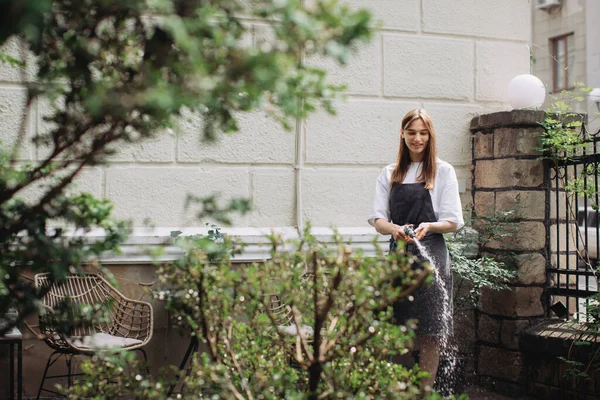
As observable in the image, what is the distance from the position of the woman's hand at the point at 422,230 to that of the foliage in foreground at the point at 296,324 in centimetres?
165

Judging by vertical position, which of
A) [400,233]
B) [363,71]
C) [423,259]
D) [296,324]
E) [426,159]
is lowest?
[296,324]

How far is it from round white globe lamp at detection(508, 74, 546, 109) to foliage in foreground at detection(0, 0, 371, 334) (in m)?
3.97

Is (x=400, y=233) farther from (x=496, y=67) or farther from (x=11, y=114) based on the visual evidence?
(x=11, y=114)

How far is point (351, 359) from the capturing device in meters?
2.43

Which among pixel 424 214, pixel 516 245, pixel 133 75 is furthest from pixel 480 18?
pixel 133 75

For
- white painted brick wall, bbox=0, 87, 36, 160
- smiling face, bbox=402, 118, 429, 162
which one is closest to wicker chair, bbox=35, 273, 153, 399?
white painted brick wall, bbox=0, 87, 36, 160

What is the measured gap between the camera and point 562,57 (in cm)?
2178

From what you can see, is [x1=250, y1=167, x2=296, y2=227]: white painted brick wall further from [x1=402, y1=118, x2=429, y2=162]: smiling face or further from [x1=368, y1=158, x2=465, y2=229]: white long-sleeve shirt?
[x1=402, y1=118, x2=429, y2=162]: smiling face

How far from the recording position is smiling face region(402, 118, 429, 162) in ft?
14.3

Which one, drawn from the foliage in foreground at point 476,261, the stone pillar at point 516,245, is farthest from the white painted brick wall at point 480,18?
the foliage in foreground at point 476,261

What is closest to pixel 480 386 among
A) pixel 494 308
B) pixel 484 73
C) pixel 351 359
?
pixel 494 308

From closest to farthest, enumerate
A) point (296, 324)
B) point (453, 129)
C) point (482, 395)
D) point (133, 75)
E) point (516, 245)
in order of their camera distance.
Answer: point (133, 75) → point (296, 324) → point (482, 395) → point (516, 245) → point (453, 129)

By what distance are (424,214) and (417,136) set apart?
46cm

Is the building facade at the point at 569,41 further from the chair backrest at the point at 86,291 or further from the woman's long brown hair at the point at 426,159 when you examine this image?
the chair backrest at the point at 86,291
